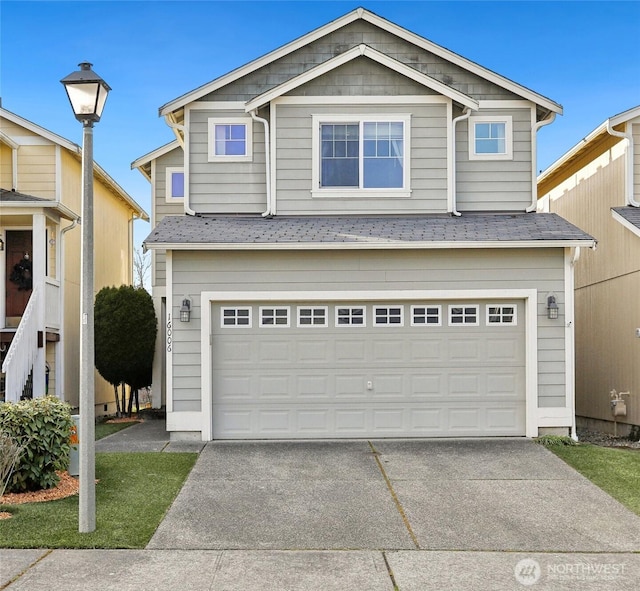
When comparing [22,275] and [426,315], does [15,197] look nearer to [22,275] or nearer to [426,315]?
[22,275]

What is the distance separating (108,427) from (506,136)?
9.02 m

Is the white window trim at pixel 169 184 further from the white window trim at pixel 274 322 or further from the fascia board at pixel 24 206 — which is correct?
the white window trim at pixel 274 322

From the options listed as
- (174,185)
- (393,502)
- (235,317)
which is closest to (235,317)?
(235,317)

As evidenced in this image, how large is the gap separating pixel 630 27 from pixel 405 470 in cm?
1045

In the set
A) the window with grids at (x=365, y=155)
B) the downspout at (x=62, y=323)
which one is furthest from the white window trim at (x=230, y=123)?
the downspout at (x=62, y=323)

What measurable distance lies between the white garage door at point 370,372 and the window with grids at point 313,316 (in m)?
0.02

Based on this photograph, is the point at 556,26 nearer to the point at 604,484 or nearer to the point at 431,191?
the point at 431,191

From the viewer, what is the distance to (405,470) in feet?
30.0

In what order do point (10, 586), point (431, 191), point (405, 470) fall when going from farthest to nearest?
point (431, 191) → point (405, 470) → point (10, 586)

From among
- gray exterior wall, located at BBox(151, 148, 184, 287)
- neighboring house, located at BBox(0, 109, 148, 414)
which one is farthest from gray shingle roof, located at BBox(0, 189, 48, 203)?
gray exterior wall, located at BBox(151, 148, 184, 287)

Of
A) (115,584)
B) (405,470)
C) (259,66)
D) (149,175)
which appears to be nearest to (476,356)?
(405,470)

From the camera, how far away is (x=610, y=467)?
30.4 feet

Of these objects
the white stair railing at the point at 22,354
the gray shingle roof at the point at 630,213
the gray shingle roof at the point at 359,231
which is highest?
the gray shingle roof at the point at 630,213

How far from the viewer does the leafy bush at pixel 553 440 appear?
1059 centimetres
